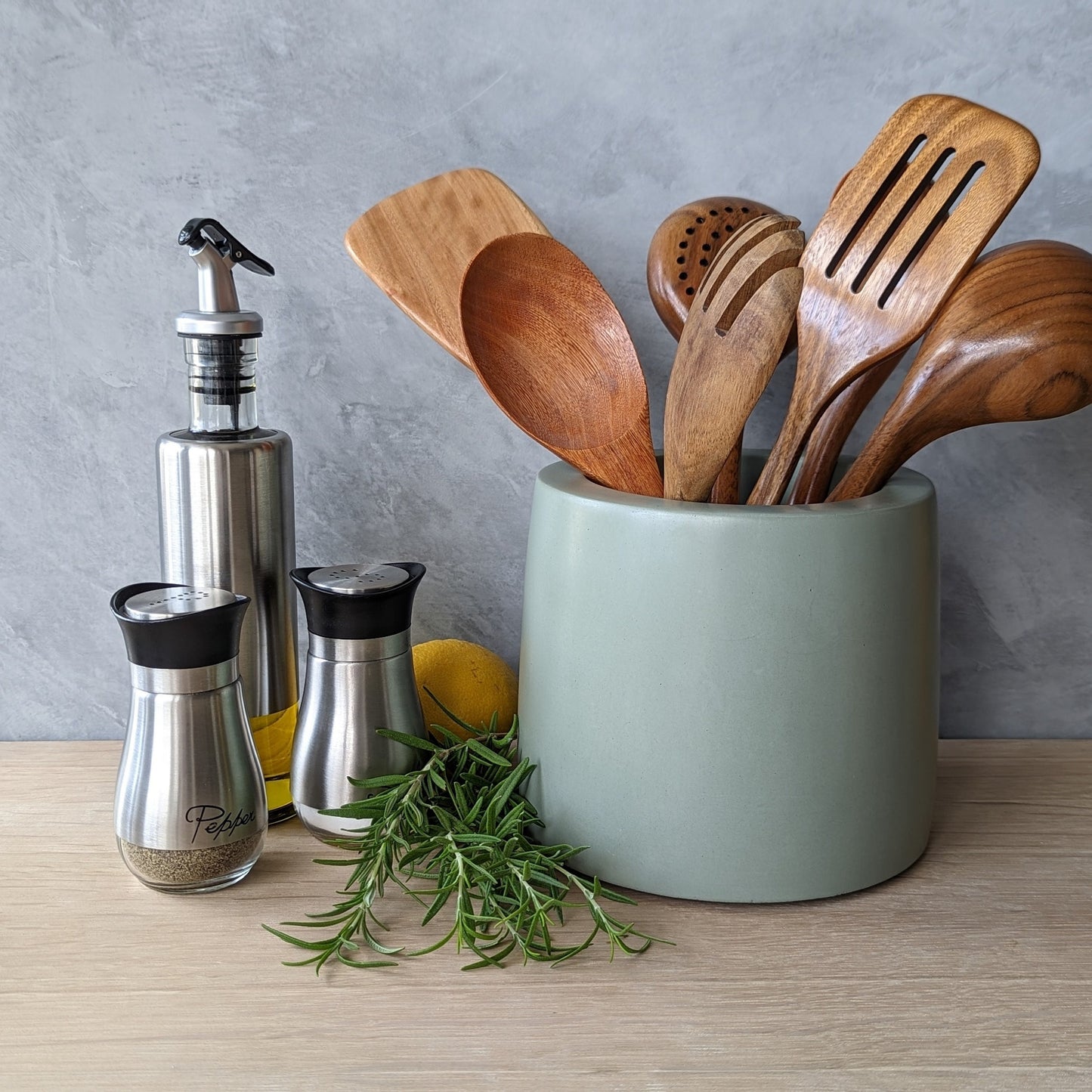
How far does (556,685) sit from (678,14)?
1.36 feet

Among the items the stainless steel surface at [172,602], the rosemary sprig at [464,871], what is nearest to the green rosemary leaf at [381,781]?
the rosemary sprig at [464,871]

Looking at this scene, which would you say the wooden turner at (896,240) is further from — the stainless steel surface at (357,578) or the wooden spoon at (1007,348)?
the stainless steel surface at (357,578)

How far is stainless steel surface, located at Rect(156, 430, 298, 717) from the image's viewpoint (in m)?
0.60

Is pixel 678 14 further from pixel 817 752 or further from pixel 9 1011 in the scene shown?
pixel 9 1011

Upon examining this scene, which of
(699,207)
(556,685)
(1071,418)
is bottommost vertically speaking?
(556,685)

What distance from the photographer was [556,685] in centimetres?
55

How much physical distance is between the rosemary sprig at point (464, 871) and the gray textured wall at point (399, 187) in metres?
0.18

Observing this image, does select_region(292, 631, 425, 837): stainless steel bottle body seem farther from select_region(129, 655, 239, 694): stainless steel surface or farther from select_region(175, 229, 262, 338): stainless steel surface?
select_region(175, 229, 262, 338): stainless steel surface

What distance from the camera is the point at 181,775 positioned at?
0.52 metres

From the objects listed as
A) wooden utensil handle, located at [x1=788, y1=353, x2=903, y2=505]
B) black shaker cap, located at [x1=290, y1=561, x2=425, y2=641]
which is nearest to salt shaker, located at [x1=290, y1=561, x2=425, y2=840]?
black shaker cap, located at [x1=290, y1=561, x2=425, y2=641]

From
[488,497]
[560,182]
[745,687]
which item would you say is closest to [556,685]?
[745,687]

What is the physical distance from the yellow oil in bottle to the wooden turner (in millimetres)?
305

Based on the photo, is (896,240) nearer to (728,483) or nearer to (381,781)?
(728,483)

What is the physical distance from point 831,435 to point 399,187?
1.03 ft
